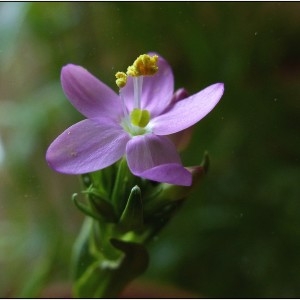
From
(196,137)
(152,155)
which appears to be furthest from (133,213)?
(196,137)

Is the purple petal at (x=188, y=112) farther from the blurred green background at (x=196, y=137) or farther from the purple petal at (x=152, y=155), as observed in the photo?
the blurred green background at (x=196, y=137)

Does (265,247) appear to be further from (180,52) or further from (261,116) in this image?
(180,52)

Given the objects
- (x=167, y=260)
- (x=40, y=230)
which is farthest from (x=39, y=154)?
(x=167, y=260)

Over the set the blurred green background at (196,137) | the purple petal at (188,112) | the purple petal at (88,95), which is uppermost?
the purple petal at (88,95)

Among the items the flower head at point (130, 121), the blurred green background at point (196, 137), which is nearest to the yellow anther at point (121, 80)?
the flower head at point (130, 121)

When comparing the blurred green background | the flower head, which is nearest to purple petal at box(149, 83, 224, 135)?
the flower head

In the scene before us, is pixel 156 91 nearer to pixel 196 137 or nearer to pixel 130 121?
pixel 130 121
